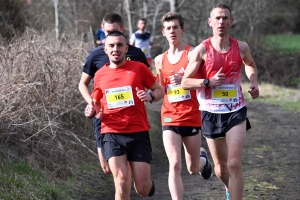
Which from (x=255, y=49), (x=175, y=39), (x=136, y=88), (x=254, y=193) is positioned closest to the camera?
(x=136, y=88)

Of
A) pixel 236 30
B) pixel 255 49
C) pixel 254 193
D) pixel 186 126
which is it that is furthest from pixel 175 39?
pixel 236 30

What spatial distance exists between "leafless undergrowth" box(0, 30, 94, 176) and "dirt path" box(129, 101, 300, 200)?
1.22 meters

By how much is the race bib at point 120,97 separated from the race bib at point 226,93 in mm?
994

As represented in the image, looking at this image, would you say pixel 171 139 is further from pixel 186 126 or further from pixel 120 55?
pixel 120 55

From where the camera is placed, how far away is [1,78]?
834cm

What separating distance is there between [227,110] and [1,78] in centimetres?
322

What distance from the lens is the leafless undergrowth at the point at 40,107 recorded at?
8.10 meters

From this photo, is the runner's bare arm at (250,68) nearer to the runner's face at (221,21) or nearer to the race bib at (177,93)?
the runner's face at (221,21)

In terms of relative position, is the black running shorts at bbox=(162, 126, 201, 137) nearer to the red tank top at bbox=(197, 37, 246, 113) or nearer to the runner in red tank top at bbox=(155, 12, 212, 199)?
the runner in red tank top at bbox=(155, 12, 212, 199)

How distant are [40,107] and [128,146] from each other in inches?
109

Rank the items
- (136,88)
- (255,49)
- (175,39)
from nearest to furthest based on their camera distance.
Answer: (136,88) → (175,39) → (255,49)

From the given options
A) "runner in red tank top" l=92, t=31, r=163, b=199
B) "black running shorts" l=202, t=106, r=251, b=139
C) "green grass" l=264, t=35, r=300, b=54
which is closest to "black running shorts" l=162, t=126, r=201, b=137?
"black running shorts" l=202, t=106, r=251, b=139

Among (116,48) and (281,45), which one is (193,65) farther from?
(281,45)

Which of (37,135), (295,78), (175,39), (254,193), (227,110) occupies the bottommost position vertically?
(295,78)
